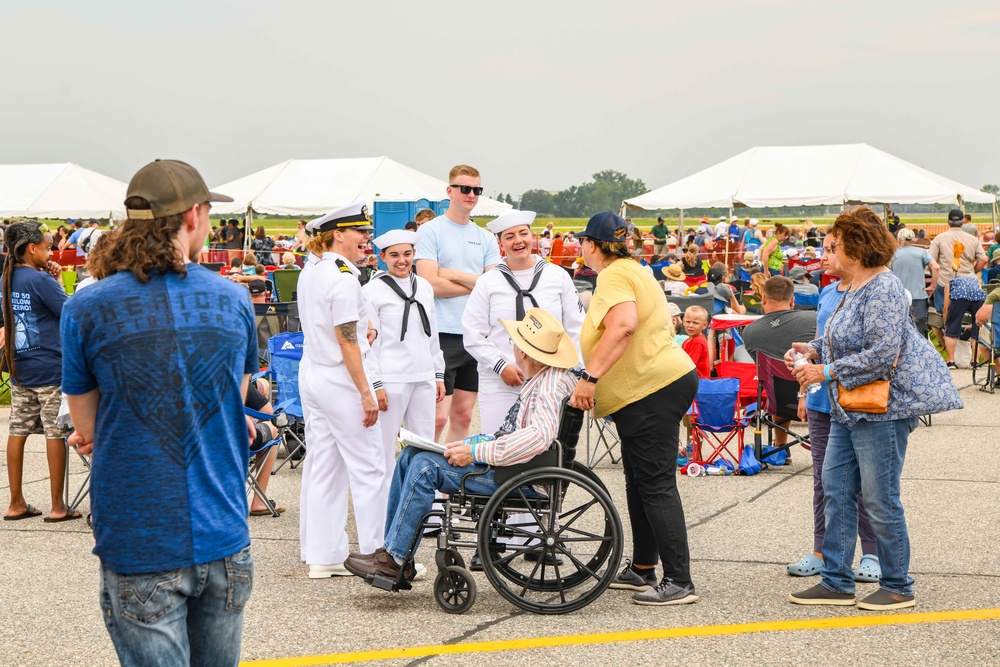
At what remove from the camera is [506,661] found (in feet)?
14.8

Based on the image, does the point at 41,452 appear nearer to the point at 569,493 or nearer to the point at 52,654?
the point at 569,493

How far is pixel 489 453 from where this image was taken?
16.9ft

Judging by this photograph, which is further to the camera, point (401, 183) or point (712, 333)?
point (401, 183)

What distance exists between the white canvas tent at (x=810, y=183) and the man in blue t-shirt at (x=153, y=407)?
2497 cm

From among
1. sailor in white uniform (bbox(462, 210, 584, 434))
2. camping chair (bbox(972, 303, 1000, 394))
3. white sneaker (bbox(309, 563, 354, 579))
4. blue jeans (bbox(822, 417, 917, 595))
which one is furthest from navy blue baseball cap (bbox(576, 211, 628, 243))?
camping chair (bbox(972, 303, 1000, 394))

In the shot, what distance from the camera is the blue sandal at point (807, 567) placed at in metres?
5.71

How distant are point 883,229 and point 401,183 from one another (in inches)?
964

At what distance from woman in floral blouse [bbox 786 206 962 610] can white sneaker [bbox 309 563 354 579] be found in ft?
7.66

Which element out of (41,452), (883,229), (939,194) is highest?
(939,194)

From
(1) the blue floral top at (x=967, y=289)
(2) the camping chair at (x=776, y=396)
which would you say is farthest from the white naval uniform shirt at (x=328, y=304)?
(1) the blue floral top at (x=967, y=289)

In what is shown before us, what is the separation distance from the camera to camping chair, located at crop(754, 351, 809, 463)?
8.20 meters

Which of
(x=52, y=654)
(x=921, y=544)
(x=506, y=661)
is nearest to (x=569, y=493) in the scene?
(x=921, y=544)

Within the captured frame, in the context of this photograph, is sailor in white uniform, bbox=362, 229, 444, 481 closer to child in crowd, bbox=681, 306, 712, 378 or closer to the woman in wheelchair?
the woman in wheelchair

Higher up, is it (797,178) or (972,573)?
(797,178)
